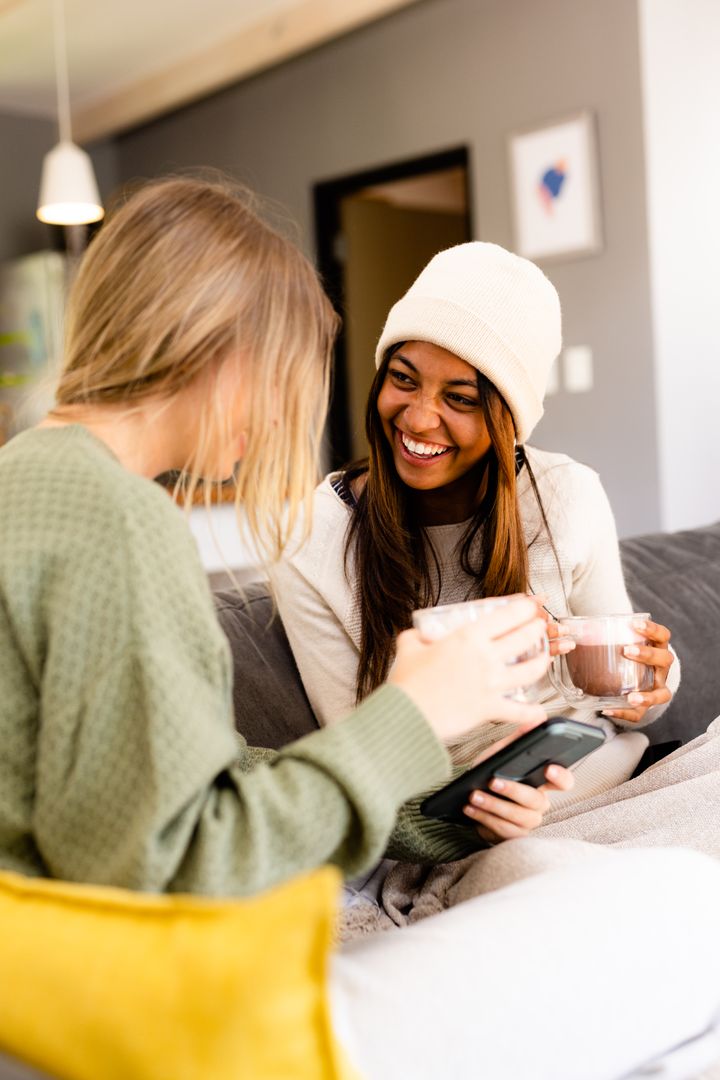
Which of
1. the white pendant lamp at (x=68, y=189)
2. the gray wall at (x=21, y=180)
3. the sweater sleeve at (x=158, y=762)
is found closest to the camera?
the sweater sleeve at (x=158, y=762)

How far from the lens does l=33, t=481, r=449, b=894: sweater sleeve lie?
794mm

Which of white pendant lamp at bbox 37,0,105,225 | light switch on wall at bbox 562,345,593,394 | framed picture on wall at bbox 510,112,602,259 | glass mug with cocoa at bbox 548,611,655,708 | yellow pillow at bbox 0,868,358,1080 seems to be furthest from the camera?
white pendant lamp at bbox 37,0,105,225

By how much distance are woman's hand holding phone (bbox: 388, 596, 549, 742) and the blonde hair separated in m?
0.24

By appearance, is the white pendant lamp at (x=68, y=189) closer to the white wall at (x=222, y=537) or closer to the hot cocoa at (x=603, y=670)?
the white wall at (x=222, y=537)

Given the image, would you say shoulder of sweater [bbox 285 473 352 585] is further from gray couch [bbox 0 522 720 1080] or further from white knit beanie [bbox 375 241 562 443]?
white knit beanie [bbox 375 241 562 443]

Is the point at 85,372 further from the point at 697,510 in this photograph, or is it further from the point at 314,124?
the point at 314,124

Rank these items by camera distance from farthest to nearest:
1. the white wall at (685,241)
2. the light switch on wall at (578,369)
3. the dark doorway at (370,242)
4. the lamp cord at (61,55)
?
1. the dark doorway at (370,242)
2. the lamp cord at (61,55)
3. the light switch on wall at (578,369)
4. the white wall at (685,241)

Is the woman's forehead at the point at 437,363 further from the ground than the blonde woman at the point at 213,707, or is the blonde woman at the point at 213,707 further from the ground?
the woman's forehead at the point at 437,363

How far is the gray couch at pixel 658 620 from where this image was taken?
1.61 meters

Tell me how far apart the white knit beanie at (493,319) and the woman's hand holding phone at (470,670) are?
663 millimetres

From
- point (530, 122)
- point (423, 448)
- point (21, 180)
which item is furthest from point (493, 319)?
point (21, 180)

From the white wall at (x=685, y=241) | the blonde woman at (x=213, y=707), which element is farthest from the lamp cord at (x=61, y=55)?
the blonde woman at (x=213, y=707)

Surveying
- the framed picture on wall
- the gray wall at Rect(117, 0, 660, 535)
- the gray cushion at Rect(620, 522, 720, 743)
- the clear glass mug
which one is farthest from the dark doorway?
the clear glass mug

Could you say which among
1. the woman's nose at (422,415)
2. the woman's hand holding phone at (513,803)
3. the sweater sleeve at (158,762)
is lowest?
the woman's hand holding phone at (513,803)
